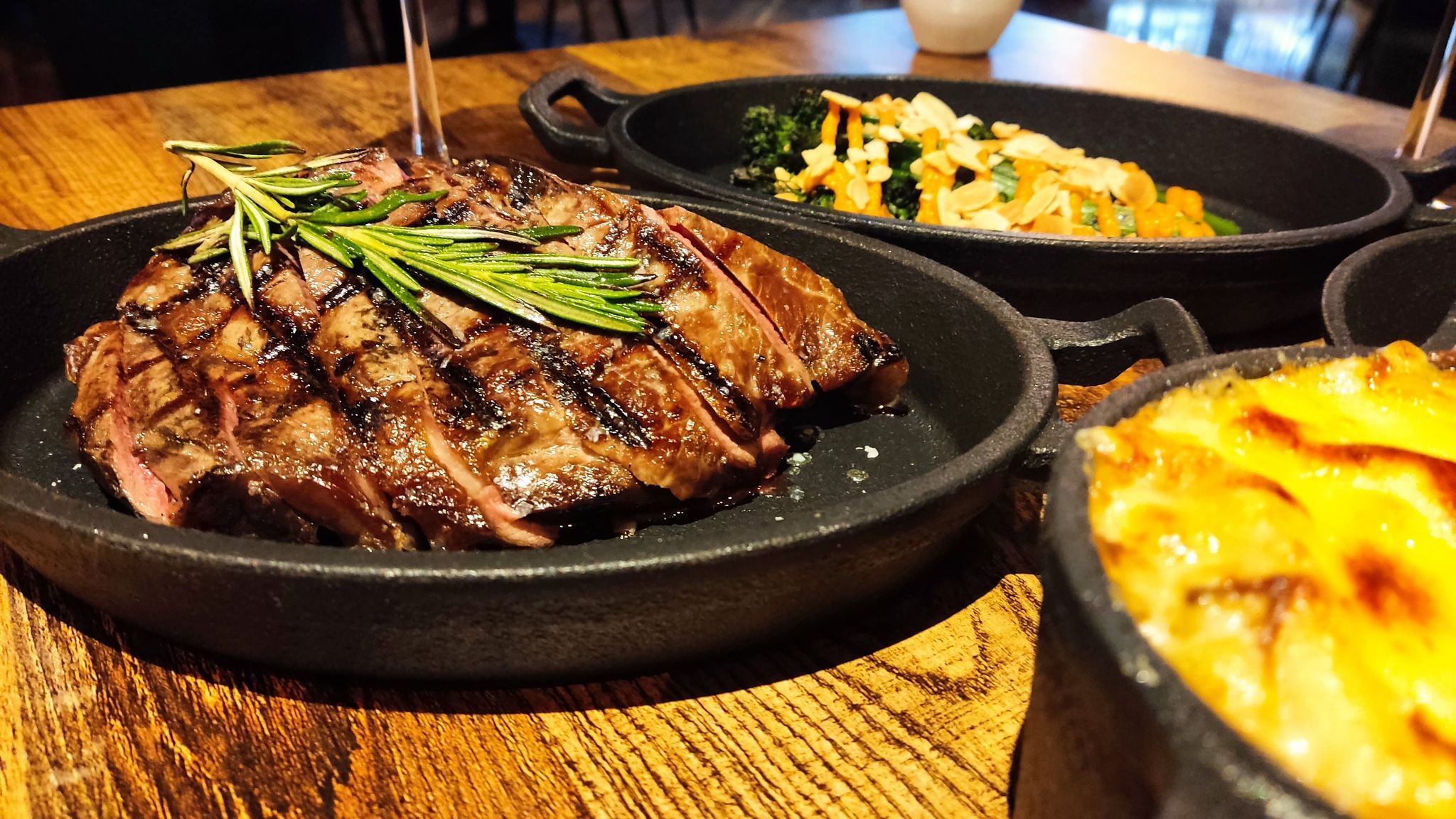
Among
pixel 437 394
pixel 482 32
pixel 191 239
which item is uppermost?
pixel 191 239

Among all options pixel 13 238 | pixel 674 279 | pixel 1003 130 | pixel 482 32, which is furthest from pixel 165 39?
pixel 674 279

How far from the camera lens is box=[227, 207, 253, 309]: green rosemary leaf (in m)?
1.49

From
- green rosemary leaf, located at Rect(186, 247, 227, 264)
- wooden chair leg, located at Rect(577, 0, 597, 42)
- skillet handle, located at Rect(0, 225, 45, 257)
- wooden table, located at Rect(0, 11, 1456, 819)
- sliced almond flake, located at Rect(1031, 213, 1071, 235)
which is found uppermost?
green rosemary leaf, located at Rect(186, 247, 227, 264)

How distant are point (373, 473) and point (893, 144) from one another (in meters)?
1.81

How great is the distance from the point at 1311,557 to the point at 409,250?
1300mm

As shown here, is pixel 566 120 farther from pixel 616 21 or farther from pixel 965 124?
pixel 616 21

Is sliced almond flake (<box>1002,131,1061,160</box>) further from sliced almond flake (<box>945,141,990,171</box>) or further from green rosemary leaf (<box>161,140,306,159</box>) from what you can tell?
green rosemary leaf (<box>161,140,306,159</box>)

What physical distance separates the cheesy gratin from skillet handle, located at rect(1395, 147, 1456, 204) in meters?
1.79

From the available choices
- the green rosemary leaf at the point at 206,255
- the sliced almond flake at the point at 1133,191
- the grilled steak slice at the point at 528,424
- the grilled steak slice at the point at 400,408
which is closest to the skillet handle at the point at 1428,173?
the sliced almond flake at the point at 1133,191

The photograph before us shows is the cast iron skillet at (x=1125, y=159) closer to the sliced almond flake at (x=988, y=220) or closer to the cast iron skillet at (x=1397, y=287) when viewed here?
the cast iron skillet at (x=1397, y=287)

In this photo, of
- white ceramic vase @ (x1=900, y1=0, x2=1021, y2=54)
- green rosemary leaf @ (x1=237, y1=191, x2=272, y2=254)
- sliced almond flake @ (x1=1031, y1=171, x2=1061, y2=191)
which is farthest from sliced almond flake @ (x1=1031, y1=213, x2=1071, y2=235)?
white ceramic vase @ (x1=900, y1=0, x2=1021, y2=54)

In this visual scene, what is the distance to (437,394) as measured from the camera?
4.61ft

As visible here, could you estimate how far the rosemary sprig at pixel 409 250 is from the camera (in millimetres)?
1497

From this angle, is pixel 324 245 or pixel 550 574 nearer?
pixel 550 574
